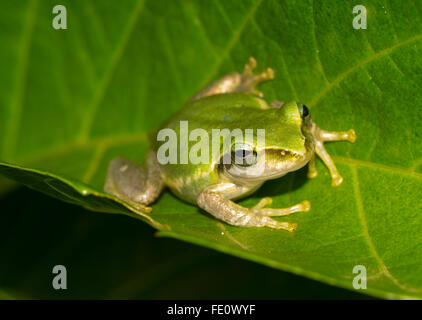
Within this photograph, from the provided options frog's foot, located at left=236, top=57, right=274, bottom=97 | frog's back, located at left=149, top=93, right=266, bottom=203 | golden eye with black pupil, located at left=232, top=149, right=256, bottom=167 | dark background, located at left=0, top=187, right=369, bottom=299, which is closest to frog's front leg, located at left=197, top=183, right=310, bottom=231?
frog's back, located at left=149, top=93, right=266, bottom=203

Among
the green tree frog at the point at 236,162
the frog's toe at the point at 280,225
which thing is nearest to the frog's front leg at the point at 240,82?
the green tree frog at the point at 236,162

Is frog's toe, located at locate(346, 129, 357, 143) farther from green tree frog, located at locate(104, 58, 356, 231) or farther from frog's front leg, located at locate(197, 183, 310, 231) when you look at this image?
frog's front leg, located at locate(197, 183, 310, 231)

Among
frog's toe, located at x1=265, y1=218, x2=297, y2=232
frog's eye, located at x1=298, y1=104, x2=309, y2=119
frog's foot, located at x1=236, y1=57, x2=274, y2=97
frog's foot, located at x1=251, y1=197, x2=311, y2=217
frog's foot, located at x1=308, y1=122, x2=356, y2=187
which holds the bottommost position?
frog's toe, located at x1=265, y1=218, x2=297, y2=232

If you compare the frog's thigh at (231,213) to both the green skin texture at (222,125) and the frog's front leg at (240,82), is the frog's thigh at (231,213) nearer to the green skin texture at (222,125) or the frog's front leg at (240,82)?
the green skin texture at (222,125)

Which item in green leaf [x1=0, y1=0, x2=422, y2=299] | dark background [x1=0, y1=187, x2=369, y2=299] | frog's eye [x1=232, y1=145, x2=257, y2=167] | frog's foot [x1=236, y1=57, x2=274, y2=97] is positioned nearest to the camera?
green leaf [x1=0, y1=0, x2=422, y2=299]

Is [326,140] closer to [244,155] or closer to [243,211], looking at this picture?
[244,155]

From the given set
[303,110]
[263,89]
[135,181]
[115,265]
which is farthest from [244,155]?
[115,265]
